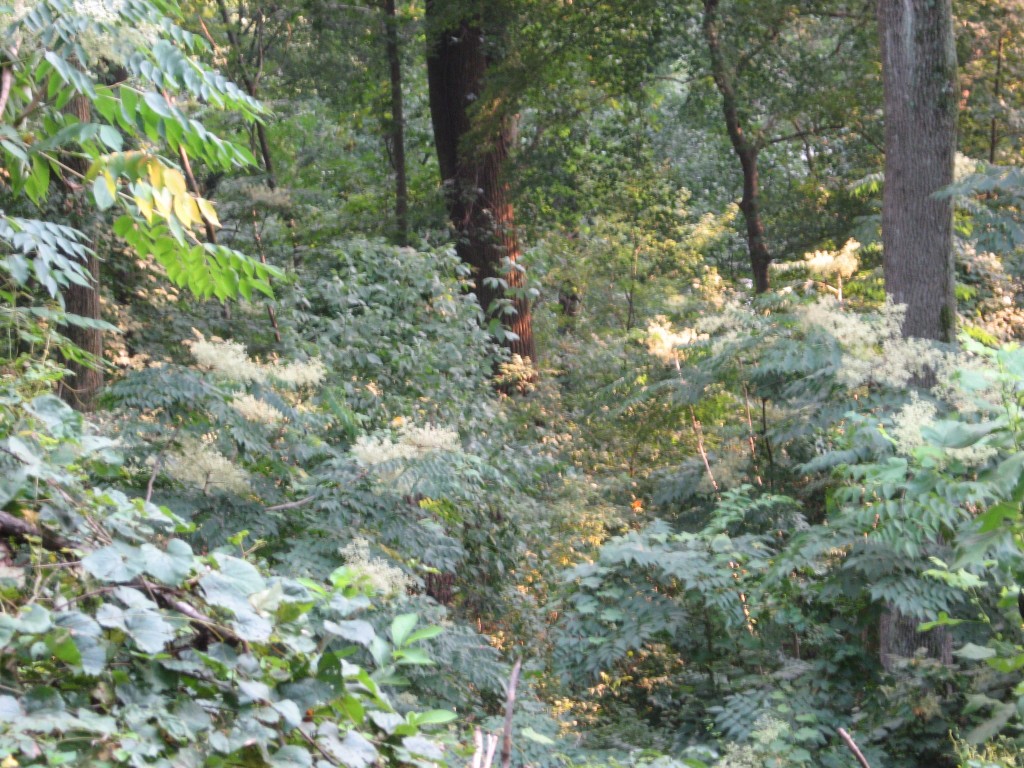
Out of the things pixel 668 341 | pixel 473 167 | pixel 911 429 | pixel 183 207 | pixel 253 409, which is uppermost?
pixel 473 167

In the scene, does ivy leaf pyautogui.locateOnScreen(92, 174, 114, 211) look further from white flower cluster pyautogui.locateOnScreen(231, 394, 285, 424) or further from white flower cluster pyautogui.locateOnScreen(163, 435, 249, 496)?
white flower cluster pyautogui.locateOnScreen(231, 394, 285, 424)

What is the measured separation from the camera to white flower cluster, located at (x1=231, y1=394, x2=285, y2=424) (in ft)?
16.0

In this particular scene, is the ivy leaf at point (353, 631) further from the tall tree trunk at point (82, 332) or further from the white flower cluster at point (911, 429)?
the tall tree trunk at point (82, 332)

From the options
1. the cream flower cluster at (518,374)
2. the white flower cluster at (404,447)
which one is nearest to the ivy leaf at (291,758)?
the white flower cluster at (404,447)

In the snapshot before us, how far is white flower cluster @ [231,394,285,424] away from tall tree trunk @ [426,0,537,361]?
5.61 meters

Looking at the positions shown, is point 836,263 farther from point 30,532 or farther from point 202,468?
point 30,532

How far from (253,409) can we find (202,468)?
0.40 metres

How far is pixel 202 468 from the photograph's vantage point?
4.67 metres

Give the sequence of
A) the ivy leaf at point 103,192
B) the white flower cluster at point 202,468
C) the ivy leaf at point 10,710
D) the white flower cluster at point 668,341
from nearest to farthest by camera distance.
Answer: the ivy leaf at point 10,710
the ivy leaf at point 103,192
the white flower cluster at point 202,468
the white flower cluster at point 668,341

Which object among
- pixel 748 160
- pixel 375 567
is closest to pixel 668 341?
pixel 375 567

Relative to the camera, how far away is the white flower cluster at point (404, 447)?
16.2 ft

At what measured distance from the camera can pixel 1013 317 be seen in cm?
830

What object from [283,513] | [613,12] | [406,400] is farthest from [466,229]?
[283,513]

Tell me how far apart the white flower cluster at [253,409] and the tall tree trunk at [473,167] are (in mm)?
5612
